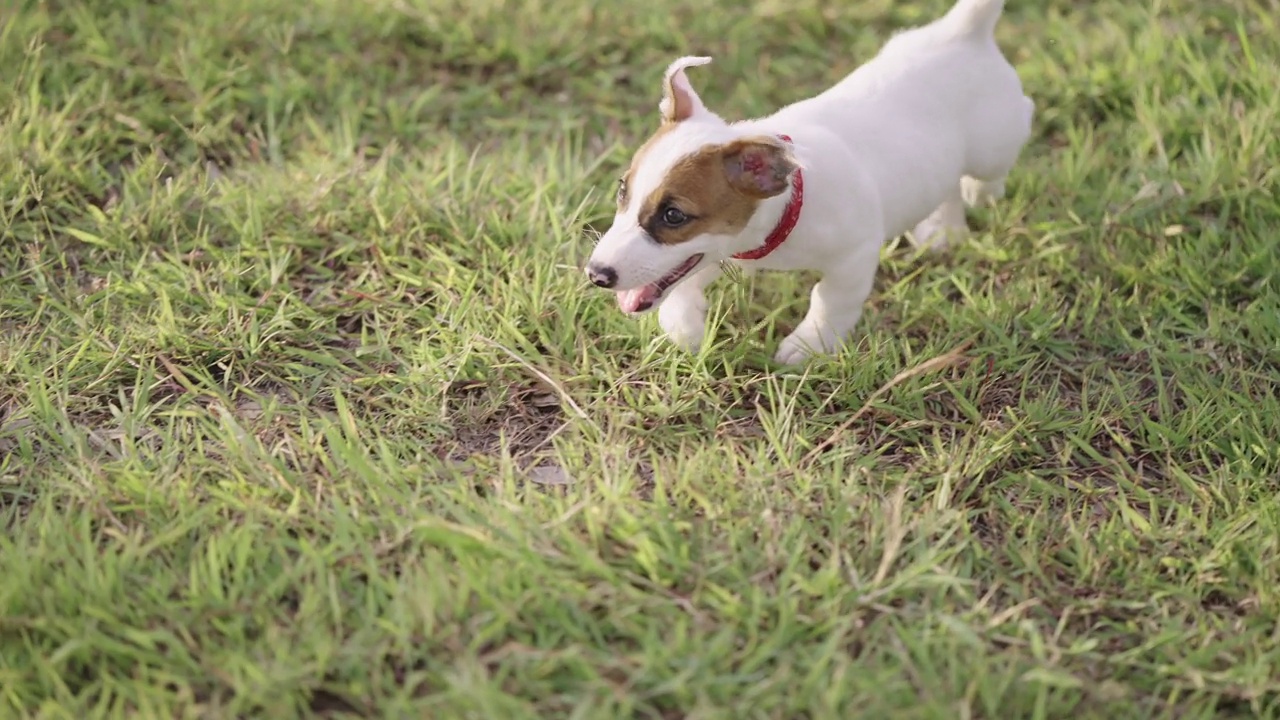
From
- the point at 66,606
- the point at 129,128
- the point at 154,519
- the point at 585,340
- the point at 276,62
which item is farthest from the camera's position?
the point at 276,62

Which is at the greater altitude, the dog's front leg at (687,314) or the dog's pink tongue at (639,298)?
the dog's pink tongue at (639,298)

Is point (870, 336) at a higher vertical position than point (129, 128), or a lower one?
lower

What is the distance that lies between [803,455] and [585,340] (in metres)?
0.71

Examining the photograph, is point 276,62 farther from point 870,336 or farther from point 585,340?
point 870,336

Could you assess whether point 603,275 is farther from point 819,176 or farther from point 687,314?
point 819,176

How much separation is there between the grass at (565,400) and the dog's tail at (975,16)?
741 millimetres

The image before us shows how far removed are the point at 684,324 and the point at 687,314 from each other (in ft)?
0.10

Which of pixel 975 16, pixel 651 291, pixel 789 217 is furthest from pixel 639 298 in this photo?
pixel 975 16

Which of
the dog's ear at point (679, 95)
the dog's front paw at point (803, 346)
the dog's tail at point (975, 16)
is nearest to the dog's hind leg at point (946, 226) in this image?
the dog's tail at point (975, 16)

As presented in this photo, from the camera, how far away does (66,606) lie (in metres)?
2.53

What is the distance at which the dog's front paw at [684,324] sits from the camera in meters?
3.28

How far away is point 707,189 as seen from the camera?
2.80m

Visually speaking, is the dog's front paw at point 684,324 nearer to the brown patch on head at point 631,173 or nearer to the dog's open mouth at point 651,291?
the dog's open mouth at point 651,291

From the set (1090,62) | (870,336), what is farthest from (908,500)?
(1090,62)
